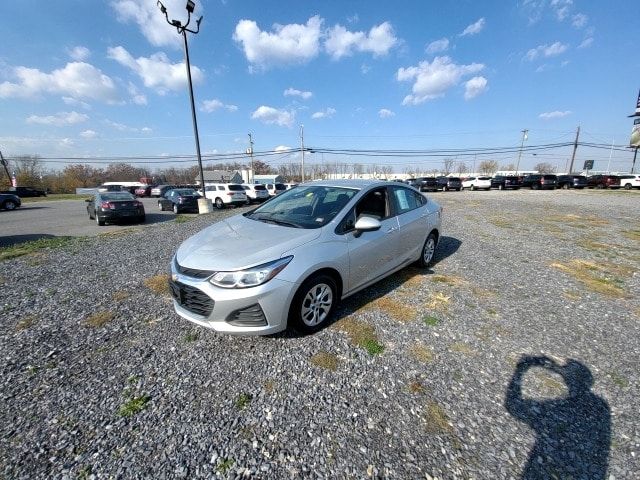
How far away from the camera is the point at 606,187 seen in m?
32.3

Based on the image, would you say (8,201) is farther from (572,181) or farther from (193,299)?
(572,181)

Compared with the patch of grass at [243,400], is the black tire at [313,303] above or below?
above

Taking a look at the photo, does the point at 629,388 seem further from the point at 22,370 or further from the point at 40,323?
the point at 40,323

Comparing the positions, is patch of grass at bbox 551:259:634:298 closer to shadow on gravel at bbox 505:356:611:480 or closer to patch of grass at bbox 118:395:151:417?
shadow on gravel at bbox 505:356:611:480

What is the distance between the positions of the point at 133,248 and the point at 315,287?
221 inches

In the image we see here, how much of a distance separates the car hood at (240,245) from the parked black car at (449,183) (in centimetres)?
3365

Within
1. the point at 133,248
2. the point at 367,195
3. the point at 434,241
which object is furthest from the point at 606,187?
the point at 133,248

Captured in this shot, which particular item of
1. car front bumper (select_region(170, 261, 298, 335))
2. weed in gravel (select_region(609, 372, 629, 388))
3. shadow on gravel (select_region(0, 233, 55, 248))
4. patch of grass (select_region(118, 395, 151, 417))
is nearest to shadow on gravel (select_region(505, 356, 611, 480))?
weed in gravel (select_region(609, 372, 629, 388))

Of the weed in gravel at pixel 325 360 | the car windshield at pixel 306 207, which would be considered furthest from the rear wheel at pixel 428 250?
the weed in gravel at pixel 325 360

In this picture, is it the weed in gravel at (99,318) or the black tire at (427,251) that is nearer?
the weed in gravel at (99,318)

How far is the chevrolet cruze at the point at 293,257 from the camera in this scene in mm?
2566

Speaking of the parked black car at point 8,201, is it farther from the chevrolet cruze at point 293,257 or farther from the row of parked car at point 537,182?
the row of parked car at point 537,182

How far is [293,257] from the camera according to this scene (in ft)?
8.88

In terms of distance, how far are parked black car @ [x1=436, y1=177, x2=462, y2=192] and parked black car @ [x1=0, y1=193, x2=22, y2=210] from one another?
123ft
